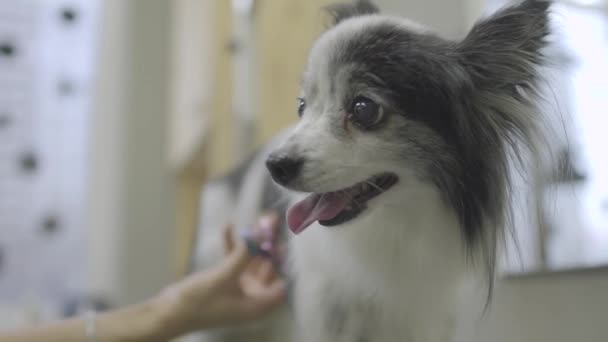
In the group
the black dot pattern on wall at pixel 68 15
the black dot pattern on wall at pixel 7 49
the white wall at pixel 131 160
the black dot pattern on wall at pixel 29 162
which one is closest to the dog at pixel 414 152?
the white wall at pixel 131 160

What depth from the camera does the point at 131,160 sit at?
386cm

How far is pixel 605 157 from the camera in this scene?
1.04 metres

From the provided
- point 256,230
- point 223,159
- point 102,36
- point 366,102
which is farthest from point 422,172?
point 102,36

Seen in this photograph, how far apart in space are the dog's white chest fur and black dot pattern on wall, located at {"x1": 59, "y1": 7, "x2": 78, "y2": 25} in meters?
3.16

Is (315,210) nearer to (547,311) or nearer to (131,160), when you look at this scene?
(547,311)

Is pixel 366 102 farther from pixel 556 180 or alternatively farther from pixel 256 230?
pixel 256 230

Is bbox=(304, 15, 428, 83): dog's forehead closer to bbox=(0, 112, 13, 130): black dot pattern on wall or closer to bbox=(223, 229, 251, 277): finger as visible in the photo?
bbox=(223, 229, 251, 277): finger

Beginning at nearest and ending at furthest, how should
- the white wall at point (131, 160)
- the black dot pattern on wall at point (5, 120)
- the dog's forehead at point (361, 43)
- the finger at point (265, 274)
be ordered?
the dog's forehead at point (361, 43) < the finger at point (265, 274) < the black dot pattern on wall at point (5, 120) < the white wall at point (131, 160)

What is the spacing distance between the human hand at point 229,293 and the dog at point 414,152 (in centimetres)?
35

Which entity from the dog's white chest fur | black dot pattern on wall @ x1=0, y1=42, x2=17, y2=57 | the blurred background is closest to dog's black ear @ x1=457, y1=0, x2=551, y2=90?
the dog's white chest fur

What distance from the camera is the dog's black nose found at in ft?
3.03

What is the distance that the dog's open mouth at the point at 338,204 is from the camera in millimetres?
985

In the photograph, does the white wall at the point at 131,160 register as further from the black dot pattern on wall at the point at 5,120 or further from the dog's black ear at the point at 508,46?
the dog's black ear at the point at 508,46

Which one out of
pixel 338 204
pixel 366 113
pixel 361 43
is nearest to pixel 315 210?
pixel 338 204
